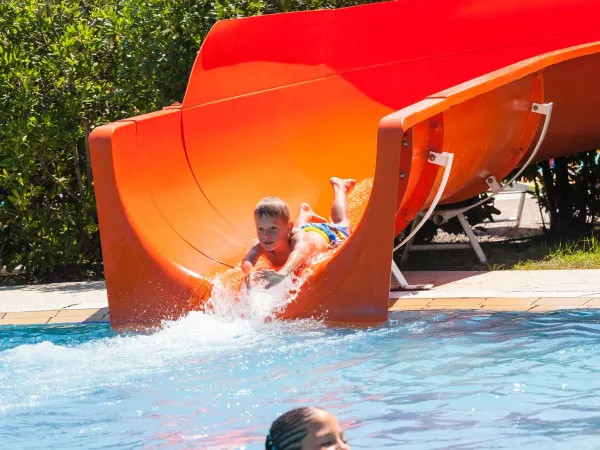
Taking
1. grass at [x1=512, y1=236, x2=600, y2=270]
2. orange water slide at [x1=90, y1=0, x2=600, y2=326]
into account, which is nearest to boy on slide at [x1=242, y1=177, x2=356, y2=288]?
orange water slide at [x1=90, y1=0, x2=600, y2=326]

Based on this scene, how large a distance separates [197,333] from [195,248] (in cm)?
86

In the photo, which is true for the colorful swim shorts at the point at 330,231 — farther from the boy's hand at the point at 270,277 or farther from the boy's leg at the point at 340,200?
the boy's hand at the point at 270,277

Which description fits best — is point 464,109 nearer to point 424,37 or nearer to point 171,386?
point 424,37

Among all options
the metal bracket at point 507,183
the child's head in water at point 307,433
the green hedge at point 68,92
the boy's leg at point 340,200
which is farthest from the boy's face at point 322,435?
the green hedge at point 68,92

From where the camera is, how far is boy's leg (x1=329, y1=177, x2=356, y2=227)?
6.10 meters

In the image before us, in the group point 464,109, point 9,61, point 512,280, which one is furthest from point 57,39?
point 512,280

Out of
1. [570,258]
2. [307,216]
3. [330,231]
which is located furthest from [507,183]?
[330,231]

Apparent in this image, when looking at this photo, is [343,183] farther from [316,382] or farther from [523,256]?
[316,382]

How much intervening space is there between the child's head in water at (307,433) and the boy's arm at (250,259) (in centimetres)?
325

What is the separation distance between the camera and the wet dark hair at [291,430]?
6.70ft

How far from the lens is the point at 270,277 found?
17.1ft

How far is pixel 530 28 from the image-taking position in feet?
23.1

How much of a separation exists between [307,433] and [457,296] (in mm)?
3370

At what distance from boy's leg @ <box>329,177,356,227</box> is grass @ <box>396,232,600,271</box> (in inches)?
29.1
